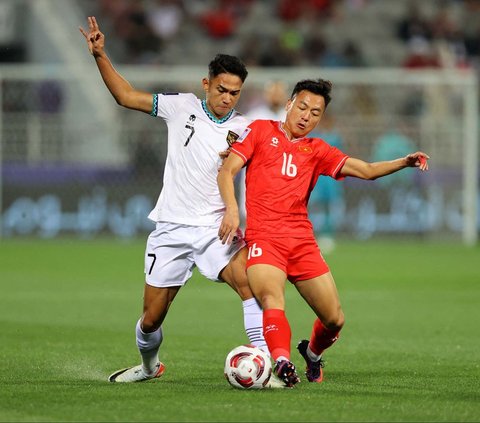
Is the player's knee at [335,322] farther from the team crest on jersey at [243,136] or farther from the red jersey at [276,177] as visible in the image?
the team crest on jersey at [243,136]

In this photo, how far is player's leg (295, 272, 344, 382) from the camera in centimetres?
764

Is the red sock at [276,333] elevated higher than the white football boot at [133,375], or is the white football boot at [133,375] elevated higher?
the red sock at [276,333]

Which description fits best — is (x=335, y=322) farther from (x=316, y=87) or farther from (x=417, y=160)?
(x=316, y=87)

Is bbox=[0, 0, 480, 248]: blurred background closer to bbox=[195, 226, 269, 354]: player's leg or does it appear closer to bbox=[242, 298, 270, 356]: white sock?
bbox=[195, 226, 269, 354]: player's leg

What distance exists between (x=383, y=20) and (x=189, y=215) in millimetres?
21119

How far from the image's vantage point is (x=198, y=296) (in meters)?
14.4

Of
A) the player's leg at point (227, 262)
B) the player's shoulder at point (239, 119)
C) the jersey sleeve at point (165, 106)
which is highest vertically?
the jersey sleeve at point (165, 106)

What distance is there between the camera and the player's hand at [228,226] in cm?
739

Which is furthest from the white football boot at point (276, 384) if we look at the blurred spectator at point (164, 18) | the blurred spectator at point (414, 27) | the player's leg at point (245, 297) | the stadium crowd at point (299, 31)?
the blurred spectator at point (414, 27)

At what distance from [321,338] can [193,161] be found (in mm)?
1358

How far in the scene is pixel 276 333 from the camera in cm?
727

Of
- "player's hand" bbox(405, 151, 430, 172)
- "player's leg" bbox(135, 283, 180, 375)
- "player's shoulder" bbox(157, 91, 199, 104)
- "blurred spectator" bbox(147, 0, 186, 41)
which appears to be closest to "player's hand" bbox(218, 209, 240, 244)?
"player's leg" bbox(135, 283, 180, 375)

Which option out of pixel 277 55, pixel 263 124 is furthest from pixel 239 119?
pixel 277 55

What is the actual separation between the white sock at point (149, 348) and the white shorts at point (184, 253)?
12.9 inches
